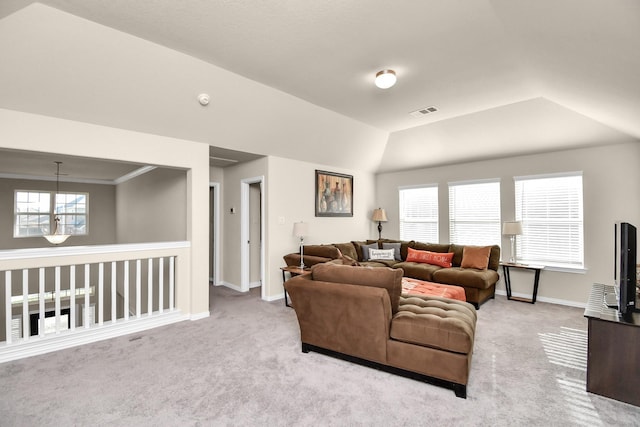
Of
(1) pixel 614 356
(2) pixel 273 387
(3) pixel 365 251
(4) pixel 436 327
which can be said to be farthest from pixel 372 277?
(3) pixel 365 251

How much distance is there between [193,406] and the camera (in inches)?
79.7

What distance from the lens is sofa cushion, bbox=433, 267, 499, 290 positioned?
13.6 ft

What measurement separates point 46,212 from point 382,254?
7.78 meters

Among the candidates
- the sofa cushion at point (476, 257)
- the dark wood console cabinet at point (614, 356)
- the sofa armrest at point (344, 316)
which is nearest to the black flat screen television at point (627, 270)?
the dark wood console cabinet at point (614, 356)

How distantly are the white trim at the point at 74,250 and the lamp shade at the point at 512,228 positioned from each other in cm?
473

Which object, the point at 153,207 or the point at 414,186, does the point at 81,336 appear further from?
the point at 414,186

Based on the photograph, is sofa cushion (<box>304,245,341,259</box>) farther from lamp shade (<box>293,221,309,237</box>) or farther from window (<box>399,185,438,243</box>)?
window (<box>399,185,438,243</box>)

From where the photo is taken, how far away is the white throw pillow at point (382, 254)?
5590 millimetres

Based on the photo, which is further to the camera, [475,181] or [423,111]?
[475,181]

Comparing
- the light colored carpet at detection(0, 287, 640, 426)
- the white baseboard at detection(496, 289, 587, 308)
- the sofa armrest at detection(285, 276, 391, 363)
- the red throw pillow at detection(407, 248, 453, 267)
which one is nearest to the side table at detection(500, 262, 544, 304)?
the white baseboard at detection(496, 289, 587, 308)

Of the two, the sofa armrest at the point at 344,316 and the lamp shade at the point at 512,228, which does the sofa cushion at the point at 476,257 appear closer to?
the lamp shade at the point at 512,228

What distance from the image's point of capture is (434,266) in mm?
5016

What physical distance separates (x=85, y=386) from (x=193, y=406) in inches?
38.0

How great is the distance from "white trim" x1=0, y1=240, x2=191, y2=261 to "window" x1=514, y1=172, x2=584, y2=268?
5.20 metres
